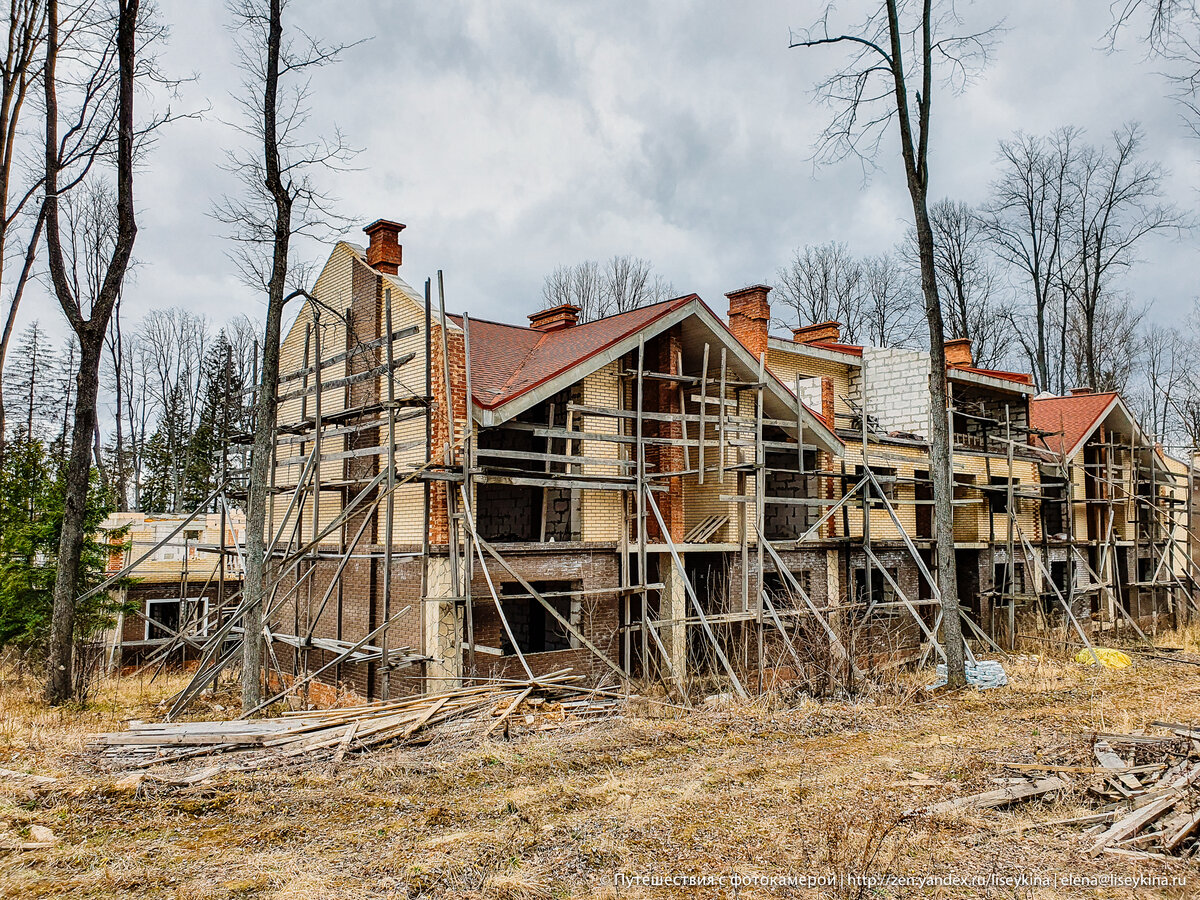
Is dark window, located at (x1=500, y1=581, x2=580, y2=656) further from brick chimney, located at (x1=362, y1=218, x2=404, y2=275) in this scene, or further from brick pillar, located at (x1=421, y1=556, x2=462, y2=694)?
brick chimney, located at (x1=362, y1=218, x2=404, y2=275)

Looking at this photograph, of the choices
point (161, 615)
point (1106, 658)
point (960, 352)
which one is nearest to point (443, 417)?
point (161, 615)

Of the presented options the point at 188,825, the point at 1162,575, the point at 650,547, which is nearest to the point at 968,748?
the point at 650,547

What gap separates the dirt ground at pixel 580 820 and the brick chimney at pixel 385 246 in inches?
349

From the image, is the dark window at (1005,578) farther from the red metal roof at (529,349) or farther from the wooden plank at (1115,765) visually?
the wooden plank at (1115,765)

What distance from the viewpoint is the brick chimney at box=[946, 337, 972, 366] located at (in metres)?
26.3

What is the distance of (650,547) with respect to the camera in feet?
51.4

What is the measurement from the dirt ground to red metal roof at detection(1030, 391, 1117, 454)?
16537 millimetres

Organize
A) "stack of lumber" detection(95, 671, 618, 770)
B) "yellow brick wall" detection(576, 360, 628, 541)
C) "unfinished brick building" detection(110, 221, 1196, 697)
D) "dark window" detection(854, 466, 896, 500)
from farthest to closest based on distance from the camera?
"dark window" detection(854, 466, 896, 500)
"yellow brick wall" detection(576, 360, 628, 541)
"unfinished brick building" detection(110, 221, 1196, 697)
"stack of lumber" detection(95, 671, 618, 770)

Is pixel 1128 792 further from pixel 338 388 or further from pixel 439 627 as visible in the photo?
pixel 338 388

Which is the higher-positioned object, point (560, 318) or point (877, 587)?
point (560, 318)

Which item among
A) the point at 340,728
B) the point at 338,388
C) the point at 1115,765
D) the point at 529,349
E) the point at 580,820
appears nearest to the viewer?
the point at 580,820

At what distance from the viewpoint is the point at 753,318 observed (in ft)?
66.3

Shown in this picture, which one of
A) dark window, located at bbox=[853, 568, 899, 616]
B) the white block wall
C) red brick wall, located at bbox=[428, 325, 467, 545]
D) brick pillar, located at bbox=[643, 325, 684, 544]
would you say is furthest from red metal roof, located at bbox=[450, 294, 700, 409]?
dark window, located at bbox=[853, 568, 899, 616]

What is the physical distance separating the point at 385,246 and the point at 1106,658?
57.6 feet
